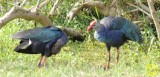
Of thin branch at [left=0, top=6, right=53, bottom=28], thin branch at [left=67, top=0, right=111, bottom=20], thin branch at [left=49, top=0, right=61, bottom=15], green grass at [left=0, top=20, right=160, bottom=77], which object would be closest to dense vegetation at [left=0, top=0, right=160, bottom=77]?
green grass at [left=0, top=20, right=160, bottom=77]

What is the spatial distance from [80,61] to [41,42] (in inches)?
40.1

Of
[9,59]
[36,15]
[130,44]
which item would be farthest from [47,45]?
[130,44]

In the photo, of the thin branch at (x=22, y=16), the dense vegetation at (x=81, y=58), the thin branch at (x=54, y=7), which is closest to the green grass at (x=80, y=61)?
the dense vegetation at (x=81, y=58)

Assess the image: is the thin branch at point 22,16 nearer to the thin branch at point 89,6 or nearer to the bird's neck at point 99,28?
the thin branch at point 89,6

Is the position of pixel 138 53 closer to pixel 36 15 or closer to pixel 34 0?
pixel 36 15

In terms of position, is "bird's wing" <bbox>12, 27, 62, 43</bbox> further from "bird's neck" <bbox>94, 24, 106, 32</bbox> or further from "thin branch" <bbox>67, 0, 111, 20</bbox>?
"thin branch" <bbox>67, 0, 111, 20</bbox>

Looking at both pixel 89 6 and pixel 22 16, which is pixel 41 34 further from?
pixel 89 6

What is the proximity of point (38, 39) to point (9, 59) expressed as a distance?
2.68 feet

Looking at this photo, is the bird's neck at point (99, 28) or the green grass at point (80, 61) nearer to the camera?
the green grass at point (80, 61)

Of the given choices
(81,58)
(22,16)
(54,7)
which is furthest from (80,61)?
(54,7)

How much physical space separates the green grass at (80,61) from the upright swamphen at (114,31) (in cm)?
43

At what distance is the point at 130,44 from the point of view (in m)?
9.71

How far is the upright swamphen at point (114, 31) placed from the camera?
7426 millimetres

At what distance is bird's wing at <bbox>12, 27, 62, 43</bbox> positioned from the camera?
23.4 feet
